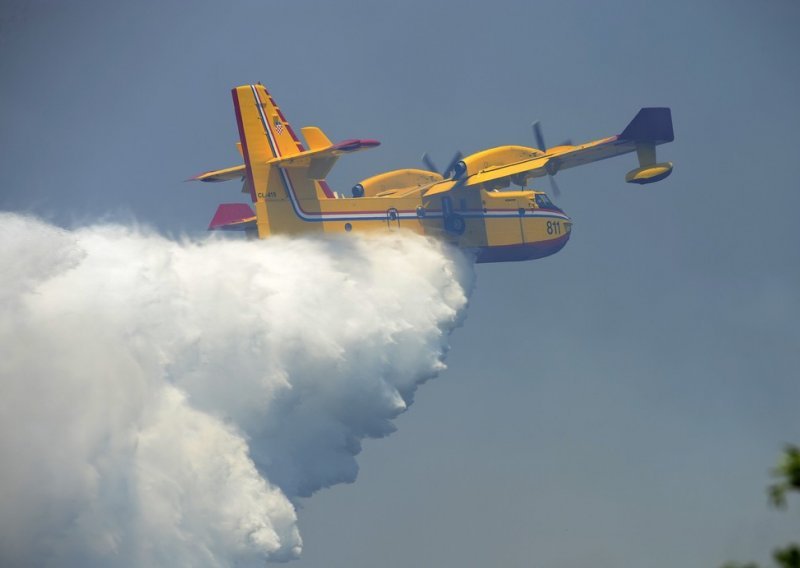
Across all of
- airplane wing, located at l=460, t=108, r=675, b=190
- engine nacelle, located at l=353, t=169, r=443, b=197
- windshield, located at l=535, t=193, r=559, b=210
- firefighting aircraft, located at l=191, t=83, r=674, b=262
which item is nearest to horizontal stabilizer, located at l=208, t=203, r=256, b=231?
firefighting aircraft, located at l=191, t=83, r=674, b=262

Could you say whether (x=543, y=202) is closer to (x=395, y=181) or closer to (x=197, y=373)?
(x=395, y=181)

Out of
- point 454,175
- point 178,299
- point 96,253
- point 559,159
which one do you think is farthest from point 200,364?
point 559,159

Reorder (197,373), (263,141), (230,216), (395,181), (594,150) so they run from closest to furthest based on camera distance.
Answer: (197,373) < (263,141) < (594,150) < (395,181) < (230,216)

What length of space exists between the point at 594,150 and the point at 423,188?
6.09 meters

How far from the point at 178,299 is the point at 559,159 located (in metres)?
15.0

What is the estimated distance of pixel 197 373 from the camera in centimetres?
2850

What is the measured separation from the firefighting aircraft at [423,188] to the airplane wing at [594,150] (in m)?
0.03

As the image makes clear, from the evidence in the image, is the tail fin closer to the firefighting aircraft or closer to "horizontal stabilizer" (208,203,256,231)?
the firefighting aircraft

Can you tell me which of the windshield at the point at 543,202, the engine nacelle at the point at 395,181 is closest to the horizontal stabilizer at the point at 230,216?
the engine nacelle at the point at 395,181

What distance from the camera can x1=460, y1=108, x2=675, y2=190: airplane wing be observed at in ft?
117

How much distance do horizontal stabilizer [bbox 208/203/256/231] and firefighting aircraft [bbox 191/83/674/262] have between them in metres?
0.04

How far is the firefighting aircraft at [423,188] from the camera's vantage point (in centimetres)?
3406

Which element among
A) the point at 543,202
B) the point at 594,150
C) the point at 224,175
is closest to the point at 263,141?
the point at 224,175

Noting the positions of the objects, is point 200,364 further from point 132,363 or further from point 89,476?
point 89,476
